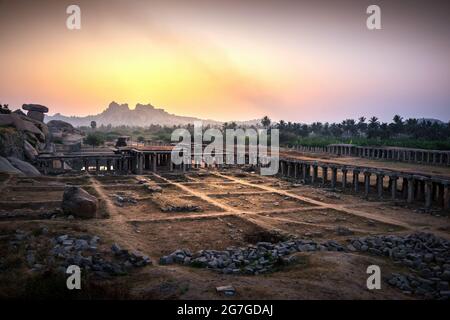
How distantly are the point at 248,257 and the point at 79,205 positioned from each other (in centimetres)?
Result: 943

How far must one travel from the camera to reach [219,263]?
12.1 metres

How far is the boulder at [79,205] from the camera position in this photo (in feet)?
58.3

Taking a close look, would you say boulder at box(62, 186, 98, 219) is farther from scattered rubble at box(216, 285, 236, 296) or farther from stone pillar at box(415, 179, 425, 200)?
stone pillar at box(415, 179, 425, 200)

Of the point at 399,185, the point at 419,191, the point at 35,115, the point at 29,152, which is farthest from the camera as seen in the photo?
the point at 35,115

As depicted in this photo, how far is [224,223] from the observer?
1884 cm

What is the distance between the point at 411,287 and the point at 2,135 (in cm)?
3720

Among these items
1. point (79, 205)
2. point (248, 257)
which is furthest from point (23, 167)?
point (248, 257)

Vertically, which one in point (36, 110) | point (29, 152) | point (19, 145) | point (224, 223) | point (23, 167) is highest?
point (36, 110)

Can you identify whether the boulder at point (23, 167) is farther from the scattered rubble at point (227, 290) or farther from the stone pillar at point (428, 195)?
the stone pillar at point (428, 195)

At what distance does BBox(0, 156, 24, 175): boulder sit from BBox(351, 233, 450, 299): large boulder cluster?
97.0 feet

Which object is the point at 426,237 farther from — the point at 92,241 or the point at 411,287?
the point at 92,241

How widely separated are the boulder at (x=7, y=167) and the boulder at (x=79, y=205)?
56.4ft

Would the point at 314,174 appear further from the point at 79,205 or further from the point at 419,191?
the point at 79,205
